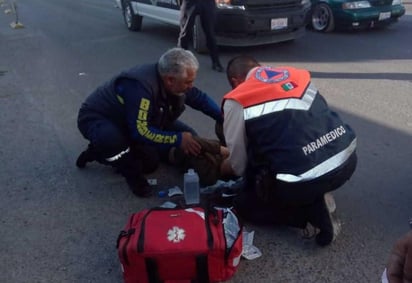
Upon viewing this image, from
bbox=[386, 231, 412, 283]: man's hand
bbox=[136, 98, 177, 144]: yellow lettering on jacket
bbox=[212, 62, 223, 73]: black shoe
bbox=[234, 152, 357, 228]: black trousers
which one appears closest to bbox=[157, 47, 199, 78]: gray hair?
bbox=[136, 98, 177, 144]: yellow lettering on jacket

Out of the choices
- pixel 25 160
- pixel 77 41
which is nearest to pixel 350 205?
pixel 25 160

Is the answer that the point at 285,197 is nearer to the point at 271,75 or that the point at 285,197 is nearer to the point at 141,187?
the point at 271,75

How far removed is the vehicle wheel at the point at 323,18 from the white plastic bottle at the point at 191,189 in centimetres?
680

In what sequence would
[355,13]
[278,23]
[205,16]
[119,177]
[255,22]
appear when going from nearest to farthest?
1. [119,177]
2. [205,16]
3. [255,22]
4. [278,23]
5. [355,13]

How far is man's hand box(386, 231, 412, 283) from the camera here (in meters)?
1.49

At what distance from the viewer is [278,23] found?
781cm

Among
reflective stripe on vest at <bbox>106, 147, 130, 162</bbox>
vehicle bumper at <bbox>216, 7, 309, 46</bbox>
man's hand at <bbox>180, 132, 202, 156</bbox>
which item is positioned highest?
man's hand at <bbox>180, 132, 202, 156</bbox>

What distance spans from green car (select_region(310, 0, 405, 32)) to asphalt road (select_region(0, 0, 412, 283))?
13.4 inches

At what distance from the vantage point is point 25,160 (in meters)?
4.61

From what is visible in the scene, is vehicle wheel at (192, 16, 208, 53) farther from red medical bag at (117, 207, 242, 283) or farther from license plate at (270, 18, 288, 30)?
red medical bag at (117, 207, 242, 283)

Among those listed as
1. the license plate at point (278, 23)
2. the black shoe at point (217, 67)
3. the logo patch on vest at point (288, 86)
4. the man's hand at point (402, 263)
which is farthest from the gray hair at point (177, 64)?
the license plate at point (278, 23)

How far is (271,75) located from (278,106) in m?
0.21

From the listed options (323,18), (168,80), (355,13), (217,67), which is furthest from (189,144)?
(323,18)

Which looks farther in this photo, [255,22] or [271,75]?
[255,22]
